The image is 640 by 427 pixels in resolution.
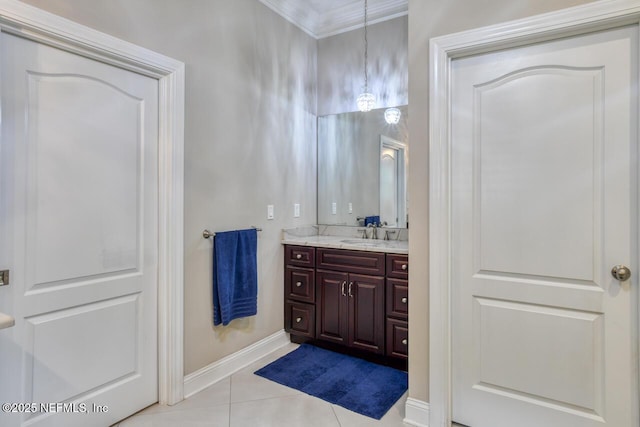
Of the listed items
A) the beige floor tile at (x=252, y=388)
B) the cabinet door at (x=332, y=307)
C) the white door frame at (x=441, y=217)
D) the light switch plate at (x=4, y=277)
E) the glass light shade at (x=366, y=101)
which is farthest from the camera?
the glass light shade at (x=366, y=101)

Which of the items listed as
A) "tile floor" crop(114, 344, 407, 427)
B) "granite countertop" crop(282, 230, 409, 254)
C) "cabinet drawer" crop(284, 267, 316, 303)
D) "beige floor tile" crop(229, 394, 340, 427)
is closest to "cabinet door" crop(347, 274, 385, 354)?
"granite countertop" crop(282, 230, 409, 254)

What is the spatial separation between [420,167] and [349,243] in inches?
44.4

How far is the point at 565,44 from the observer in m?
1.74

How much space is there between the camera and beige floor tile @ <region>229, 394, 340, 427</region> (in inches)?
81.4

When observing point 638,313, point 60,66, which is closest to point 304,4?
point 60,66

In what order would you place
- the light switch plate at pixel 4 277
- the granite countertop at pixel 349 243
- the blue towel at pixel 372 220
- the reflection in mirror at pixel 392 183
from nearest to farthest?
the light switch plate at pixel 4 277, the granite countertop at pixel 349 243, the reflection in mirror at pixel 392 183, the blue towel at pixel 372 220

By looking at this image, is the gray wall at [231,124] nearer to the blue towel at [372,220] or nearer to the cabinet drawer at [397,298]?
the blue towel at [372,220]

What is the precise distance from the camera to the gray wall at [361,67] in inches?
126

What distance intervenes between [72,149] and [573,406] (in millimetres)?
2742

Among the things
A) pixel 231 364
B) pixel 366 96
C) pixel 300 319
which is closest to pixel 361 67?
pixel 366 96

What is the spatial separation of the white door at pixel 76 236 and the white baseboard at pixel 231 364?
24 cm

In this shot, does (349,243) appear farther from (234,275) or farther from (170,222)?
(170,222)

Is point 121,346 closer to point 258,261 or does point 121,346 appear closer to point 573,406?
point 258,261

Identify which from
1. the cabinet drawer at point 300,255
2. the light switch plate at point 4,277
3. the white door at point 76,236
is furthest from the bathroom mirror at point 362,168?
the light switch plate at point 4,277
